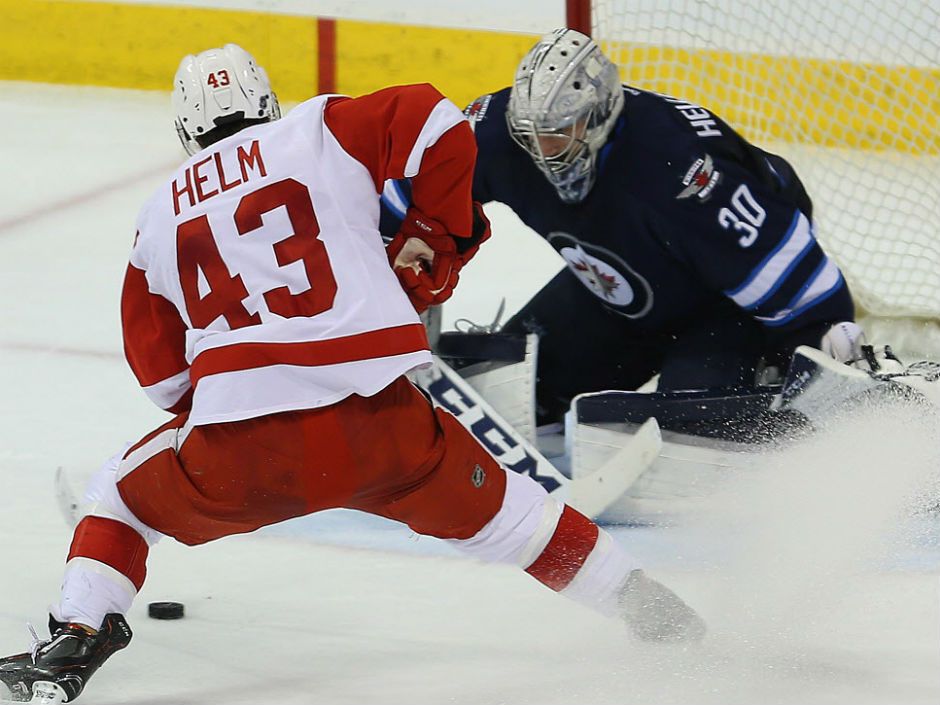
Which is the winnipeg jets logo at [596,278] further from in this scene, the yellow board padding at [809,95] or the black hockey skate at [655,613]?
the yellow board padding at [809,95]

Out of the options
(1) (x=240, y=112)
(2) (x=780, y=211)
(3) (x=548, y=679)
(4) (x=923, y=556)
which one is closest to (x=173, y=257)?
(1) (x=240, y=112)

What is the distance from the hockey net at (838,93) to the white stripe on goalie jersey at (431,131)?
5.80 ft

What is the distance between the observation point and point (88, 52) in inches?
226

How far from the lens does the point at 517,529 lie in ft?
6.97

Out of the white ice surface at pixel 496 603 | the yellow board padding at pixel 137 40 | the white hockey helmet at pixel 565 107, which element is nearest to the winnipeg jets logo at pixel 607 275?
the white hockey helmet at pixel 565 107

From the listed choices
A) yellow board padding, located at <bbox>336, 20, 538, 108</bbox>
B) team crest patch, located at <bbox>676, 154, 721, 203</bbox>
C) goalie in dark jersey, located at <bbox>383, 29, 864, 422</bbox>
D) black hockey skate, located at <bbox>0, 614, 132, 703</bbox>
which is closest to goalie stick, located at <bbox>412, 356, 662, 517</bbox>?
goalie in dark jersey, located at <bbox>383, 29, 864, 422</bbox>

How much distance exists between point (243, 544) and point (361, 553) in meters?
0.21

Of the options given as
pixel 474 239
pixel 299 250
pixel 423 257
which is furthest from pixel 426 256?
pixel 299 250

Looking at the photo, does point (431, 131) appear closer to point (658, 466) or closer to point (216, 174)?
point (216, 174)

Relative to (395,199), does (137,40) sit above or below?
below

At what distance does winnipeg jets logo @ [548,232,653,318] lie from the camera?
288 cm

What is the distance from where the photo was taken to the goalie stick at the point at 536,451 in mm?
2746

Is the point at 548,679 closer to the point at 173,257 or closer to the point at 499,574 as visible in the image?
the point at 499,574

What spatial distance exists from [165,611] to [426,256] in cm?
72
